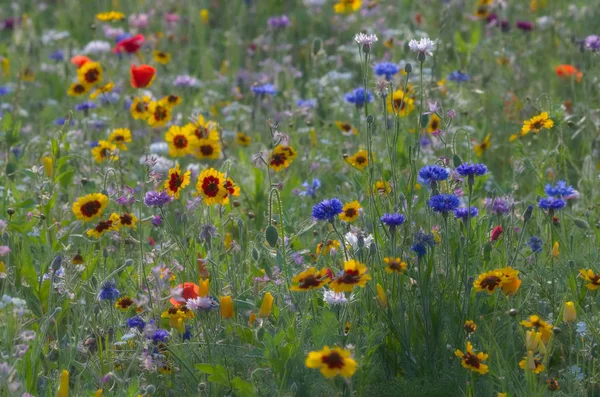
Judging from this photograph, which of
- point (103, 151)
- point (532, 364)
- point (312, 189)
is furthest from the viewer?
point (103, 151)

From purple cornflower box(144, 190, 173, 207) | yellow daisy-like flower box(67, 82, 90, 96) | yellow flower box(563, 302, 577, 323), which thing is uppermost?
purple cornflower box(144, 190, 173, 207)

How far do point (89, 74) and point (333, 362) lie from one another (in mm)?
2547

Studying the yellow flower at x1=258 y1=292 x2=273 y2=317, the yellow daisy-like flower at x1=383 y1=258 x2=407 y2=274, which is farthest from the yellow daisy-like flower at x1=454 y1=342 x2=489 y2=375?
the yellow flower at x1=258 y1=292 x2=273 y2=317

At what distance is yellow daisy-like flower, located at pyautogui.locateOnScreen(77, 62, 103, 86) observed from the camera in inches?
165

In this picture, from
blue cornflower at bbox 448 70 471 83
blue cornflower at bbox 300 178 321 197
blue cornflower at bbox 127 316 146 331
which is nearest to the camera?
blue cornflower at bbox 127 316 146 331

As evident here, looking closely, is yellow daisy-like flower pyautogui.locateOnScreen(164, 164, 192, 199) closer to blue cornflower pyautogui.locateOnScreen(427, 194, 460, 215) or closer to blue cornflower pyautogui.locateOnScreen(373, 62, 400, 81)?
blue cornflower pyautogui.locateOnScreen(427, 194, 460, 215)

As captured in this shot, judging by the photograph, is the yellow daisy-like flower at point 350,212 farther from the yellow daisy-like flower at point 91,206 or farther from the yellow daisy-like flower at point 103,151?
the yellow daisy-like flower at point 103,151

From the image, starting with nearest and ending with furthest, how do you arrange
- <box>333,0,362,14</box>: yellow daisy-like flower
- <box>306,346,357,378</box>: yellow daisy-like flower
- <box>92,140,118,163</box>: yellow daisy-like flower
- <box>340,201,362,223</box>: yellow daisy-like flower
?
<box>306,346,357,378</box>: yellow daisy-like flower < <box>340,201,362,223</box>: yellow daisy-like flower < <box>92,140,118,163</box>: yellow daisy-like flower < <box>333,0,362,14</box>: yellow daisy-like flower

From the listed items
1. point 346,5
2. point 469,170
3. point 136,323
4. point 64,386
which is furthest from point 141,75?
point 64,386

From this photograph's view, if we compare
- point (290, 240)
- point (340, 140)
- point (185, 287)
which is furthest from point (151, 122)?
point (185, 287)

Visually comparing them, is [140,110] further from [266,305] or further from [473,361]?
[473,361]

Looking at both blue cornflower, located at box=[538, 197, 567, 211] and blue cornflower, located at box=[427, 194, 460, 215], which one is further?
blue cornflower, located at box=[538, 197, 567, 211]

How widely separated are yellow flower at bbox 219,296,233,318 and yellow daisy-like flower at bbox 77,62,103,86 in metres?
2.02

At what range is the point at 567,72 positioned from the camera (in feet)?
15.5
